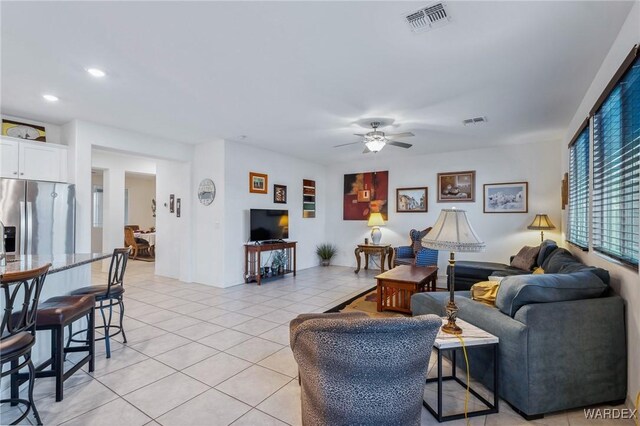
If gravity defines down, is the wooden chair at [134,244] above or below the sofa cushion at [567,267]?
below

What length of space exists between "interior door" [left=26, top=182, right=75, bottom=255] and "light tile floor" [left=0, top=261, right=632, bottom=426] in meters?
1.24

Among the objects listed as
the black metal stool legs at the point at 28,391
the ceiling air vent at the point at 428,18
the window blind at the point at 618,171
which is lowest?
the black metal stool legs at the point at 28,391

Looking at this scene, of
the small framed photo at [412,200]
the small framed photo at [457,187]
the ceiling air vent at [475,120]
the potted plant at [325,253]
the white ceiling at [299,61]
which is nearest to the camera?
the white ceiling at [299,61]

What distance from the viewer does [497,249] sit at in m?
5.83

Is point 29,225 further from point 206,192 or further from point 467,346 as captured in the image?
point 467,346

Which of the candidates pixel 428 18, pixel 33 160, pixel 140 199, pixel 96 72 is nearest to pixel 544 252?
pixel 428 18

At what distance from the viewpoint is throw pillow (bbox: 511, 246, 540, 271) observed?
431 cm

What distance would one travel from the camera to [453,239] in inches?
82.4

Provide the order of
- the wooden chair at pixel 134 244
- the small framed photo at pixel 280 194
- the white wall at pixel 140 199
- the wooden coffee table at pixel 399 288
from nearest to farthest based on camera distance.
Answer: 1. the wooden coffee table at pixel 399 288
2. the small framed photo at pixel 280 194
3. the wooden chair at pixel 134 244
4. the white wall at pixel 140 199

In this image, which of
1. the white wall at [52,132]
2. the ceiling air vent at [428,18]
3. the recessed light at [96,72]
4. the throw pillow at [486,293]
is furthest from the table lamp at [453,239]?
the white wall at [52,132]

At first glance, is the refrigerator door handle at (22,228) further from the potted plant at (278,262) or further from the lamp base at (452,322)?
the lamp base at (452,322)

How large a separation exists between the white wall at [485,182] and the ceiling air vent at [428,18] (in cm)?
457

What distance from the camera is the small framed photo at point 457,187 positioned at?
6.12 metres

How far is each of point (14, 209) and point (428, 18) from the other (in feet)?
15.7
